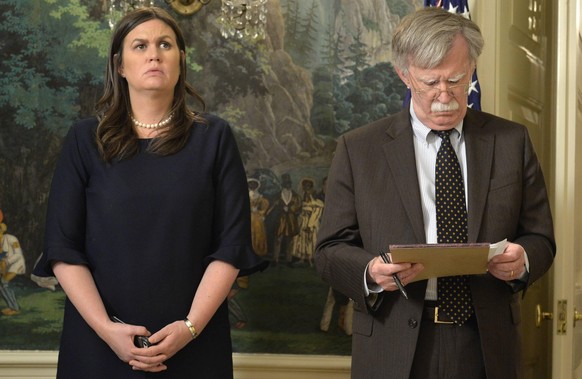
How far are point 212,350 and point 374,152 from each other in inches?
43.2

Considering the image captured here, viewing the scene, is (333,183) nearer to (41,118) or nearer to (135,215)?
(135,215)

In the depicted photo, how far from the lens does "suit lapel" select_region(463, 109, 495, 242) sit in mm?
3332

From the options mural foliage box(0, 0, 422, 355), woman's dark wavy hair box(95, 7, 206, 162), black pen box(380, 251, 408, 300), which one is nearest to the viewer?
black pen box(380, 251, 408, 300)

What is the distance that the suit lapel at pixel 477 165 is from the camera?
10.9ft

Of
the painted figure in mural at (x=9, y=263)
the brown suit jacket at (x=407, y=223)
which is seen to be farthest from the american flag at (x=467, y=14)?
the painted figure in mural at (x=9, y=263)

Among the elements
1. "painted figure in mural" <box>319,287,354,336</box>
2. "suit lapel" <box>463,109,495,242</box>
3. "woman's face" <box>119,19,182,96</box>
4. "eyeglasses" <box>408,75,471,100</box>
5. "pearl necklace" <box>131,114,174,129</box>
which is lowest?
"painted figure in mural" <box>319,287,354,336</box>

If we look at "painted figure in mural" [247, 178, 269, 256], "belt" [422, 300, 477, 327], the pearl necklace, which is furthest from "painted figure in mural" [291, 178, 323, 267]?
"belt" [422, 300, 477, 327]

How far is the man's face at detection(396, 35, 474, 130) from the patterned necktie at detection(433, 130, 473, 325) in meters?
0.14

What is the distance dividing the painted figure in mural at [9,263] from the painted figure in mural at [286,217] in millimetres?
1527

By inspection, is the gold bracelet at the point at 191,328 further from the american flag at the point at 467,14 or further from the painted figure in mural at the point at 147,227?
the american flag at the point at 467,14

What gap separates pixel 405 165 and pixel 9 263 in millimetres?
2893

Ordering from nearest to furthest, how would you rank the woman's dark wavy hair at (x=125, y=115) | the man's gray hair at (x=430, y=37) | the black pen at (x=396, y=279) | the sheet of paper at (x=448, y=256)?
the sheet of paper at (x=448, y=256), the black pen at (x=396, y=279), the man's gray hair at (x=430, y=37), the woman's dark wavy hair at (x=125, y=115)

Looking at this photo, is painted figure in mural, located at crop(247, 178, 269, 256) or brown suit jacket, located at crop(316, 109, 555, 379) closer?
brown suit jacket, located at crop(316, 109, 555, 379)

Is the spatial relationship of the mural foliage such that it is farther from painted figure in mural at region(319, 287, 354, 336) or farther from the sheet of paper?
the sheet of paper
